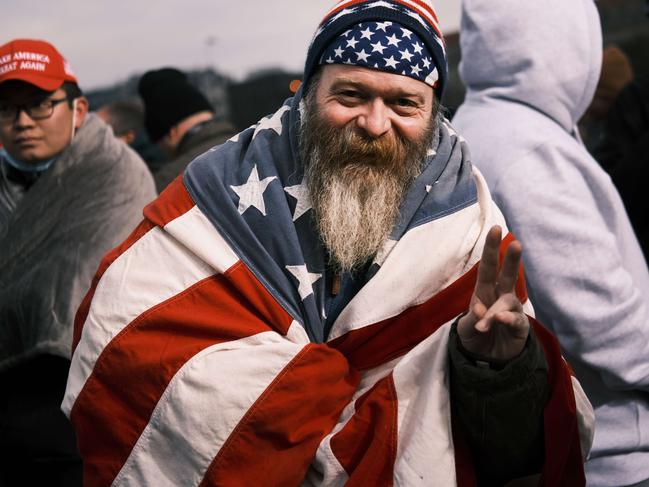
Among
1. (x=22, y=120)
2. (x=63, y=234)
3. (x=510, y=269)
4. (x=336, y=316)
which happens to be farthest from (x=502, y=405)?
(x=22, y=120)

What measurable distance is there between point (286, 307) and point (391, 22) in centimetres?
78

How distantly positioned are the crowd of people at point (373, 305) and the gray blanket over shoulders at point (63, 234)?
3.36ft

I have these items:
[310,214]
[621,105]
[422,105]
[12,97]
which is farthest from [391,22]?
[621,105]

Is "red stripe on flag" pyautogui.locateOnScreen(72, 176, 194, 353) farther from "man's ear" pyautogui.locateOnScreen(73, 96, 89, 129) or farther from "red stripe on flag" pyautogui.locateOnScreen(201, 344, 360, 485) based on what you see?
"man's ear" pyautogui.locateOnScreen(73, 96, 89, 129)

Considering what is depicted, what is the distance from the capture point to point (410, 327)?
245 cm

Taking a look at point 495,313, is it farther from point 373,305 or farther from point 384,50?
point 384,50

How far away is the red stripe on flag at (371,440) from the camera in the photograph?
2.28 m

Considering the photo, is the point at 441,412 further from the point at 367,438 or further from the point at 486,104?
the point at 486,104

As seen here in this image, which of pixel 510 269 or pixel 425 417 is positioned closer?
pixel 510 269

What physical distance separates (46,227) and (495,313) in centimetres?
223

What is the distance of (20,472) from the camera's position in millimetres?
3695

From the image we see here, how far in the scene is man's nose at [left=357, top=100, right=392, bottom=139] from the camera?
97.9 inches

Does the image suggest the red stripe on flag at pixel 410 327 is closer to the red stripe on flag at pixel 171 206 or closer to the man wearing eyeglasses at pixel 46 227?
the red stripe on flag at pixel 171 206

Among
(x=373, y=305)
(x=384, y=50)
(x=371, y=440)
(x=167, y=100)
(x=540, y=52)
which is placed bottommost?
(x=167, y=100)
